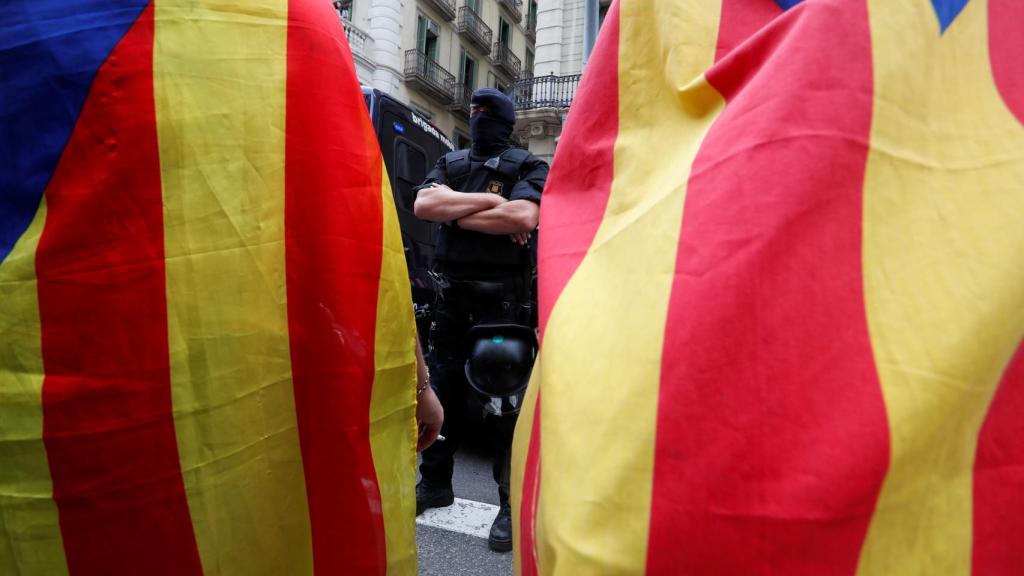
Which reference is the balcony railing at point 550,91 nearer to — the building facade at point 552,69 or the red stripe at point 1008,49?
the building facade at point 552,69

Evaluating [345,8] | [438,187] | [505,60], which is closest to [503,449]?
[438,187]

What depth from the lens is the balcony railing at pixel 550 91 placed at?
17.2 m

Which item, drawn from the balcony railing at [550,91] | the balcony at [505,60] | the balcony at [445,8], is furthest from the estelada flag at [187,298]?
the balcony at [505,60]

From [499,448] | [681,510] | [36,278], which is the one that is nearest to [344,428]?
[36,278]

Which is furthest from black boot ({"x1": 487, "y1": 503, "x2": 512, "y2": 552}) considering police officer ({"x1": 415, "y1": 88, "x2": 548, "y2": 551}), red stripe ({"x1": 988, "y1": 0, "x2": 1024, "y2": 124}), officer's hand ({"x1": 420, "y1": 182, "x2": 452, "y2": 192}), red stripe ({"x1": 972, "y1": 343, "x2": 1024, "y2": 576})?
red stripe ({"x1": 988, "y1": 0, "x2": 1024, "y2": 124})

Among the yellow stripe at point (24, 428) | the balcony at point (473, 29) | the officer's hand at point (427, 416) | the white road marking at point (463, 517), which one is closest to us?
the yellow stripe at point (24, 428)

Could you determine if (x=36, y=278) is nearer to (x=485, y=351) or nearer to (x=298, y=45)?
(x=298, y=45)

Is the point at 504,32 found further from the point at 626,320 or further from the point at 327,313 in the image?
the point at 626,320

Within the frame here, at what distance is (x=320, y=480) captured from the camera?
1096 millimetres

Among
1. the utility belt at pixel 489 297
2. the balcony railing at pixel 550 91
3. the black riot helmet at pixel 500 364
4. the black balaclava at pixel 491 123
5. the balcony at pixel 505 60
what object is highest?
the balcony at pixel 505 60

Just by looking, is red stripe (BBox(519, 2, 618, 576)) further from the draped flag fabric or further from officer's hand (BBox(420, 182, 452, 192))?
officer's hand (BBox(420, 182, 452, 192))

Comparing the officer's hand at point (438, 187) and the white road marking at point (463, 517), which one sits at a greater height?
the officer's hand at point (438, 187)

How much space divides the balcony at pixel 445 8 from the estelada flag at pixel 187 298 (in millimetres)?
22679

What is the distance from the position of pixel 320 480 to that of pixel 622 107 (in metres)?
0.75
